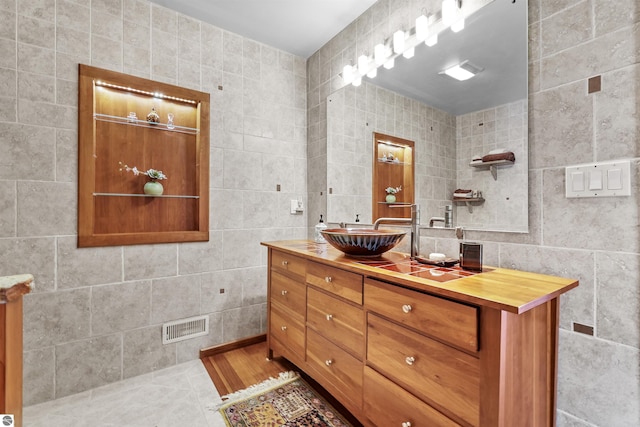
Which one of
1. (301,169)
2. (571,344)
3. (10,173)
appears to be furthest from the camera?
(301,169)

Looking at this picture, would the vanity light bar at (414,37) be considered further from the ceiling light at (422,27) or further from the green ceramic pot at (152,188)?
the green ceramic pot at (152,188)

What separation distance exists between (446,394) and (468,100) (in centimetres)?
134

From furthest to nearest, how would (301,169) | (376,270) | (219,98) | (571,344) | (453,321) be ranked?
(301,169) < (219,98) < (376,270) < (571,344) < (453,321)

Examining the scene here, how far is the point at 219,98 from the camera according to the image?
7.70 ft

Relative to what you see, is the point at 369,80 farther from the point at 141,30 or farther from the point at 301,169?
the point at 141,30

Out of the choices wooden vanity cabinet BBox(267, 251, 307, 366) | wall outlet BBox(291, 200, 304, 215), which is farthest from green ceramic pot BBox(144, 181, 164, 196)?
wall outlet BBox(291, 200, 304, 215)

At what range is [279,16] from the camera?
220 cm

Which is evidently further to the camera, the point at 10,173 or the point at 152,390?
the point at 152,390

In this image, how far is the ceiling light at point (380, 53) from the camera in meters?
2.02

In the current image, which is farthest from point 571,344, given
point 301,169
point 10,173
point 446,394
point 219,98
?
point 10,173

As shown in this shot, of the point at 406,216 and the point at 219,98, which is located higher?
the point at 219,98

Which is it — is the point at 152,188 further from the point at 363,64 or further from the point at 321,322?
the point at 363,64

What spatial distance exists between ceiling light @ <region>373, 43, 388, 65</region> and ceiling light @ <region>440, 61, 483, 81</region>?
0.56 metres

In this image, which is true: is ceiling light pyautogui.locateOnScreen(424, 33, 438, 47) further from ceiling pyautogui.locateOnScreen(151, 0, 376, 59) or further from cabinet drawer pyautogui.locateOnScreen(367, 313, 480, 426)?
cabinet drawer pyautogui.locateOnScreen(367, 313, 480, 426)
